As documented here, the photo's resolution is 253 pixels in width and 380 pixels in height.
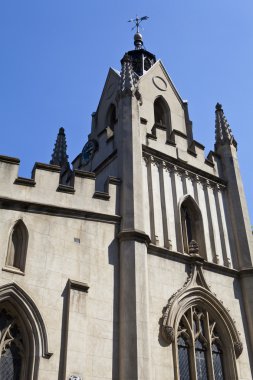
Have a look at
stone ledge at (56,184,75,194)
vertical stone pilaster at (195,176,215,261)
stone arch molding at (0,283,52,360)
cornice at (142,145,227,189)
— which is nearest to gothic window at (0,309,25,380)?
stone arch molding at (0,283,52,360)

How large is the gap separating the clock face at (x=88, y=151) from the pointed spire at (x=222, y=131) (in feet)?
17.0

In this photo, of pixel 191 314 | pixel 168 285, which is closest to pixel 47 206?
pixel 168 285

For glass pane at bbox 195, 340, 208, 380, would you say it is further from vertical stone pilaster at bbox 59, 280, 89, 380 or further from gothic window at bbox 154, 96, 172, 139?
gothic window at bbox 154, 96, 172, 139

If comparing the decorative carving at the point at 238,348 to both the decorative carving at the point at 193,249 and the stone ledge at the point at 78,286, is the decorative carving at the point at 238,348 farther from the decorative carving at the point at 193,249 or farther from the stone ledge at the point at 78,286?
the stone ledge at the point at 78,286

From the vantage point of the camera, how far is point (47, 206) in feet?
41.5

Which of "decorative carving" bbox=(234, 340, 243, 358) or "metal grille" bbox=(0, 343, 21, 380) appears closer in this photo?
"metal grille" bbox=(0, 343, 21, 380)

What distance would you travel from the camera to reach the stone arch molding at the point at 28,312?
34.9 ft

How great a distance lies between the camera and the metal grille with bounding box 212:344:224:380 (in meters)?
13.3

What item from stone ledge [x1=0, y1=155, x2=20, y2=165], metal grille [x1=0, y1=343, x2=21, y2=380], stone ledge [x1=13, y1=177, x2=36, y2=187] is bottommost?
metal grille [x1=0, y1=343, x2=21, y2=380]

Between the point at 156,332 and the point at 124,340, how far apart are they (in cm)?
130

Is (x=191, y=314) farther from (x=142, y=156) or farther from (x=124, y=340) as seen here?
(x=142, y=156)

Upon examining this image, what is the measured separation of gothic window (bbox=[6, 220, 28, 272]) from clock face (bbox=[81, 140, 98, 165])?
279 inches

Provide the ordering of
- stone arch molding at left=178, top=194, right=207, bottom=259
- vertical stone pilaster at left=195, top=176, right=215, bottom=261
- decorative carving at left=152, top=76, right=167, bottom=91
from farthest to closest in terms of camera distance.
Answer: decorative carving at left=152, top=76, right=167, bottom=91 < vertical stone pilaster at left=195, top=176, right=215, bottom=261 < stone arch molding at left=178, top=194, right=207, bottom=259

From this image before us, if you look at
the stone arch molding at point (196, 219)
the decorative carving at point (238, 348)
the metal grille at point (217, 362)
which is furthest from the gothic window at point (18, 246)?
the decorative carving at point (238, 348)
